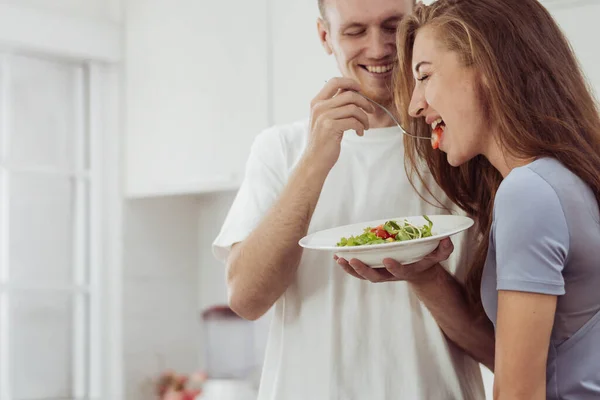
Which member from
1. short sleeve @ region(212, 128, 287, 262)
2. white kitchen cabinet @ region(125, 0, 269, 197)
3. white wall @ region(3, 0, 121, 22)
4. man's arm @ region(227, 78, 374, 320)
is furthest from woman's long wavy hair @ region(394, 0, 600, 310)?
white wall @ region(3, 0, 121, 22)

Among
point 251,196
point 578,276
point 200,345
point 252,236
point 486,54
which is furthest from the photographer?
point 200,345

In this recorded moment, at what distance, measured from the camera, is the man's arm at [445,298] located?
1317 millimetres

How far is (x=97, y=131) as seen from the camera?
3.24m

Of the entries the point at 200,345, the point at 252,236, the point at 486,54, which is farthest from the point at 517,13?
the point at 200,345

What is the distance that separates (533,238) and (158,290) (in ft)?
8.12

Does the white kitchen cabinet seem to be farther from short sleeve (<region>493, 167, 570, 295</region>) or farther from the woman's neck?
short sleeve (<region>493, 167, 570, 295</region>)

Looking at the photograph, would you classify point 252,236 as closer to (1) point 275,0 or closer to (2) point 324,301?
(2) point 324,301

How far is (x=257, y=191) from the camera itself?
161 centimetres

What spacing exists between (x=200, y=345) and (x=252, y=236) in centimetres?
208

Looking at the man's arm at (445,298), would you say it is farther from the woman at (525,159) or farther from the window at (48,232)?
the window at (48,232)

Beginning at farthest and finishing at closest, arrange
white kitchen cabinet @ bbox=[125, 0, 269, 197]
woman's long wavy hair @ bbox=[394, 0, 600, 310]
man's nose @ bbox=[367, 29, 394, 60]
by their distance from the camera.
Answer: white kitchen cabinet @ bbox=[125, 0, 269, 197], man's nose @ bbox=[367, 29, 394, 60], woman's long wavy hair @ bbox=[394, 0, 600, 310]

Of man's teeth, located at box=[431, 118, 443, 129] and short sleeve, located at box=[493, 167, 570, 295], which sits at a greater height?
man's teeth, located at box=[431, 118, 443, 129]

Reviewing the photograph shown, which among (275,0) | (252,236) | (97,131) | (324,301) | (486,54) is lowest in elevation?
(324,301)

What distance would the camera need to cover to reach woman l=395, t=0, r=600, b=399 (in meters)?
1.04
